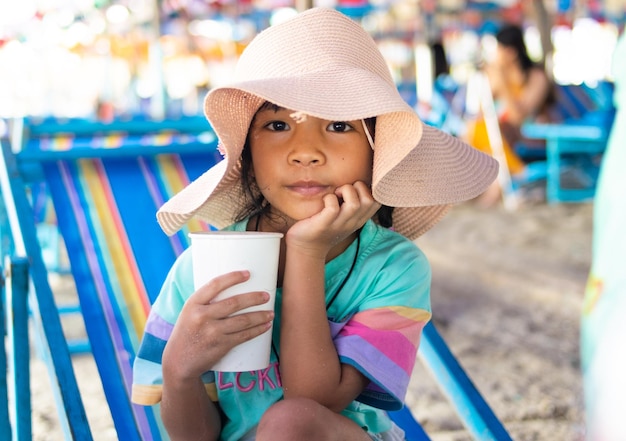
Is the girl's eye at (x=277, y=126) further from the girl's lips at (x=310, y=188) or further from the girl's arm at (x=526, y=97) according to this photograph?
the girl's arm at (x=526, y=97)

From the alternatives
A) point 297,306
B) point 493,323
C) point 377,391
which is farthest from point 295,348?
point 493,323

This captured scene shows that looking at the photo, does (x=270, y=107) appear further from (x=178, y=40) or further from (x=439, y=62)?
(x=178, y=40)

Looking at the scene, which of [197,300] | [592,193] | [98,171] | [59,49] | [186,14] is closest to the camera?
[197,300]

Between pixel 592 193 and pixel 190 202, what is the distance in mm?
5655

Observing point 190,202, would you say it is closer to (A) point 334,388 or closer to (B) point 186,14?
(A) point 334,388

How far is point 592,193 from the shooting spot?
21.2 ft

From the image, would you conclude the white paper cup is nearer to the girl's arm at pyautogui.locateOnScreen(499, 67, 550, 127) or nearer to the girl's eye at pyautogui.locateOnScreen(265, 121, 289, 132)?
the girl's eye at pyautogui.locateOnScreen(265, 121, 289, 132)

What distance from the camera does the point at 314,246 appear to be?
4.10ft

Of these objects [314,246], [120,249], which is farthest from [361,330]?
[120,249]

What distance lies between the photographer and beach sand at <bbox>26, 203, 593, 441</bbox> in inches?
96.9

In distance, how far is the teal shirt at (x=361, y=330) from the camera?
1.27 metres

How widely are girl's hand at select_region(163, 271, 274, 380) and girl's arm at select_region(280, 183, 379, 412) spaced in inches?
2.8

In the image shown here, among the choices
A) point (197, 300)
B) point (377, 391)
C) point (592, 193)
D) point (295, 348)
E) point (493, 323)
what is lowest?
point (592, 193)

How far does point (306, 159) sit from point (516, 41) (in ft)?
Answer: 18.1
